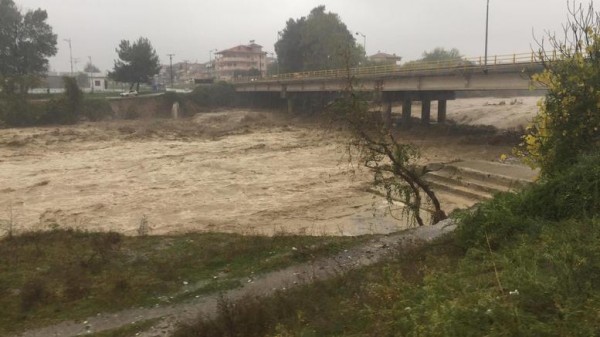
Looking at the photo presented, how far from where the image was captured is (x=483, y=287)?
652cm

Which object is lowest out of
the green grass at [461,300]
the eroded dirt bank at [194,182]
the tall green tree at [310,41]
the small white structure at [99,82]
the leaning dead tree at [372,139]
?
the eroded dirt bank at [194,182]

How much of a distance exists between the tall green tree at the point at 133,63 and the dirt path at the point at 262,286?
8102 cm

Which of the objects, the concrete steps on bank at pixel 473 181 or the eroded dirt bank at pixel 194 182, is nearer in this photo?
the eroded dirt bank at pixel 194 182

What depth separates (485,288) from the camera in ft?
21.1

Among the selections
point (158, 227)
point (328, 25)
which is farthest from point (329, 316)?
point (328, 25)

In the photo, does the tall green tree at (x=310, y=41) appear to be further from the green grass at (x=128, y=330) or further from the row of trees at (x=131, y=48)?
the green grass at (x=128, y=330)

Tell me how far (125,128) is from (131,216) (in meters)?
36.7

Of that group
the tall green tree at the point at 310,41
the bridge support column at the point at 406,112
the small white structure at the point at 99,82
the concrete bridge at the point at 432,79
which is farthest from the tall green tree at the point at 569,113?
the small white structure at the point at 99,82

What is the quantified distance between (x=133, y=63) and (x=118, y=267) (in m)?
80.6

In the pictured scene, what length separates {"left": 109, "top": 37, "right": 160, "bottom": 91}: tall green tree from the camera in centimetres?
8544

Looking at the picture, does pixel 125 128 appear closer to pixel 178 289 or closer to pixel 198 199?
pixel 198 199

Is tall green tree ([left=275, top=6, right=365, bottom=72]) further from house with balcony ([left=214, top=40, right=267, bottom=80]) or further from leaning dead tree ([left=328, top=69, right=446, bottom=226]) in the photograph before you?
leaning dead tree ([left=328, top=69, right=446, bottom=226])

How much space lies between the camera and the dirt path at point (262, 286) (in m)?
8.62

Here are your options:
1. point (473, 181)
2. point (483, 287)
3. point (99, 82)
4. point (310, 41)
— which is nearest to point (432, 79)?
point (473, 181)
